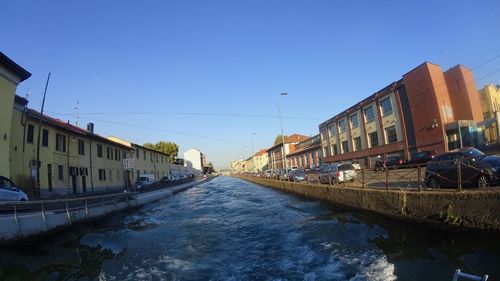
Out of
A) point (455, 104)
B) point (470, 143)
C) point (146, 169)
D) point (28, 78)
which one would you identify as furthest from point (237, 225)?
point (146, 169)

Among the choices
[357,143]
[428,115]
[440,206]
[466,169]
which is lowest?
[440,206]

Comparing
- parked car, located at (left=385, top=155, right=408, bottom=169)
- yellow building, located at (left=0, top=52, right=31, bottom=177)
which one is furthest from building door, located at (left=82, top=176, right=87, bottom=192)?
parked car, located at (left=385, top=155, right=408, bottom=169)

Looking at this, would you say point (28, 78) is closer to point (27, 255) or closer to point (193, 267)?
point (27, 255)

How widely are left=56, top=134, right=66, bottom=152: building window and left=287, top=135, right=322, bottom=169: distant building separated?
46.4 meters

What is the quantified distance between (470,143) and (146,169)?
1971 inches

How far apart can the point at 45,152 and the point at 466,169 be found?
95.8 ft

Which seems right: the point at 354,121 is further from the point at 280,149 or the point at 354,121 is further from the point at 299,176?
the point at 280,149

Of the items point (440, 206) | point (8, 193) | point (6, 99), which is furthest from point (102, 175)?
point (440, 206)

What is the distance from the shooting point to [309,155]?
85188mm

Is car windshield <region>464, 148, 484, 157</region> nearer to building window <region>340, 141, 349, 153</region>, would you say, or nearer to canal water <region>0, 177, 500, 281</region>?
canal water <region>0, 177, 500, 281</region>

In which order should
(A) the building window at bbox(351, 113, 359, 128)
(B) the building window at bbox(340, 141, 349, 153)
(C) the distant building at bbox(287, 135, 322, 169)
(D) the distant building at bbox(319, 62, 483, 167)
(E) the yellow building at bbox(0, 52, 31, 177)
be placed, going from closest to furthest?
1. (E) the yellow building at bbox(0, 52, 31, 177)
2. (D) the distant building at bbox(319, 62, 483, 167)
3. (A) the building window at bbox(351, 113, 359, 128)
4. (B) the building window at bbox(340, 141, 349, 153)
5. (C) the distant building at bbox(287, 135, 322, 169)

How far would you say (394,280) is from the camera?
345 inches

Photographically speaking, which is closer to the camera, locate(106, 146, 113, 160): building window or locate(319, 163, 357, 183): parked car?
locate(319, 163, 357, 183): parked car

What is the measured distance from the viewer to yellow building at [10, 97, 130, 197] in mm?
27484
